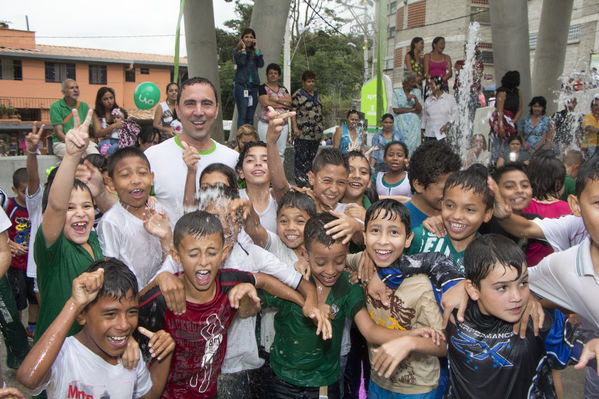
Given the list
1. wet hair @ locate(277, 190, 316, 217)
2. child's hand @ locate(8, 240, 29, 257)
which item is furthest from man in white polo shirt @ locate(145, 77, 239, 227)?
child's hand @ locate(8, 240, 29, 257)

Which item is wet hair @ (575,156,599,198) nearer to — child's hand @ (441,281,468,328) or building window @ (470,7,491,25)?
child's hand @ (441,281,468,328)

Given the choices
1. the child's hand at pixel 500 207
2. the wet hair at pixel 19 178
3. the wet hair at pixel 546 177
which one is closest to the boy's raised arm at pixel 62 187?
the wet hair at pixel 19 178

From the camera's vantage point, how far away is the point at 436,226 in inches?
110

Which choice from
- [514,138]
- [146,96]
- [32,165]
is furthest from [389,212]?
[146,96]

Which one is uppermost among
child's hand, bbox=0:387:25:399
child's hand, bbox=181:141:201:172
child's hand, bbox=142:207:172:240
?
child's hand, bbox=181:141:201:172

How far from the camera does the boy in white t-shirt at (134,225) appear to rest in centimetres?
277

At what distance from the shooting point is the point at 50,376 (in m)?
1.96

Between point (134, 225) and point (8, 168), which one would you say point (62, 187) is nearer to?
point (134, 225)

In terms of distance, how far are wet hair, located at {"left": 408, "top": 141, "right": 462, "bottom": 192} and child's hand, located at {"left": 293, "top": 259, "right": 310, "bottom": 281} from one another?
111 centimetres

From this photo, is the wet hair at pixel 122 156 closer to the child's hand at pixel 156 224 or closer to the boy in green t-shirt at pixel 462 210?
the child's hand at pixel 156 224

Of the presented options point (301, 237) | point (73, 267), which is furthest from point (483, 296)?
point (73, 267)

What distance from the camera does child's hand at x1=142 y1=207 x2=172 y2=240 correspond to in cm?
278

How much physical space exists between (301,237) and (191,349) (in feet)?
3.24

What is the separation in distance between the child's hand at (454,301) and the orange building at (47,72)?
29.5 metres
